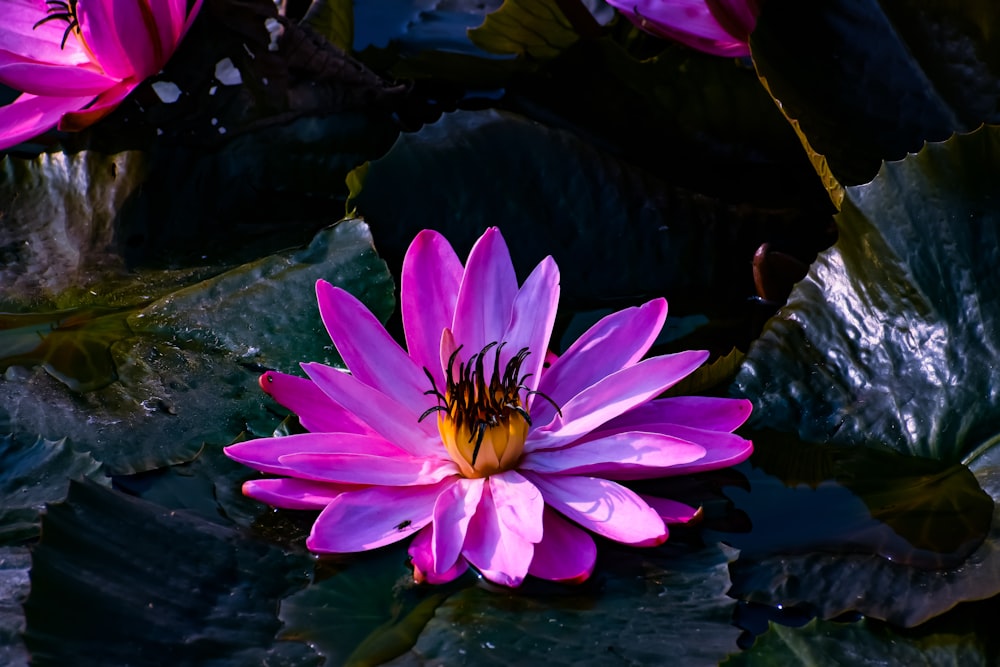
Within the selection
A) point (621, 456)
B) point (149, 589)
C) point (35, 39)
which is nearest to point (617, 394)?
point (621, 456)

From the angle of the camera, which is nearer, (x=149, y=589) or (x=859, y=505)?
(x=149, y=589)

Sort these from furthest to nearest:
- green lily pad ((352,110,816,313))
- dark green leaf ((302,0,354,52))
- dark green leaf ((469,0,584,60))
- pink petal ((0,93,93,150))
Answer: dark green leaf ((302,0,354,52)), dark green leaf ((469,0,584,60)), pink petal ((0,93,93,150)), green lily pad ((352,110,816,313))

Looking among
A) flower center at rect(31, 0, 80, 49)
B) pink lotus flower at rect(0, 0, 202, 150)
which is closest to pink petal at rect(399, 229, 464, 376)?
pink lotus flower at rect(0, 0, 202, 150)

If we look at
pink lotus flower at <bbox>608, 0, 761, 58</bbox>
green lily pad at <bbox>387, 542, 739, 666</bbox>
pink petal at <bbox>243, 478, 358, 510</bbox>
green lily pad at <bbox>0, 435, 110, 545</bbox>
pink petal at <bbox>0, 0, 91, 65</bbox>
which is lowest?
green lily pad at <bbox>0, 435, 110, 545</bbox>

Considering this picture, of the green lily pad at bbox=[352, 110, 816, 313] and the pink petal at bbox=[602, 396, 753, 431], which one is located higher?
the green lily pad at bbox=[352, 110, 816, 313]

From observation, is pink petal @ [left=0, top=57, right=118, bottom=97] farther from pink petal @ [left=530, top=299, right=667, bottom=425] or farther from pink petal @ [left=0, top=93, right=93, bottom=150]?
pink petal @ [left=530, top=299, right=667, bottom=425]

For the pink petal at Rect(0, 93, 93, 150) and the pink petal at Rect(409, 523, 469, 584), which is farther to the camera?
the pink petal at Rect(0, 93, 93, 150)

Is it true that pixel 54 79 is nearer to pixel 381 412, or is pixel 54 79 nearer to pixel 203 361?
pixel 203 361
